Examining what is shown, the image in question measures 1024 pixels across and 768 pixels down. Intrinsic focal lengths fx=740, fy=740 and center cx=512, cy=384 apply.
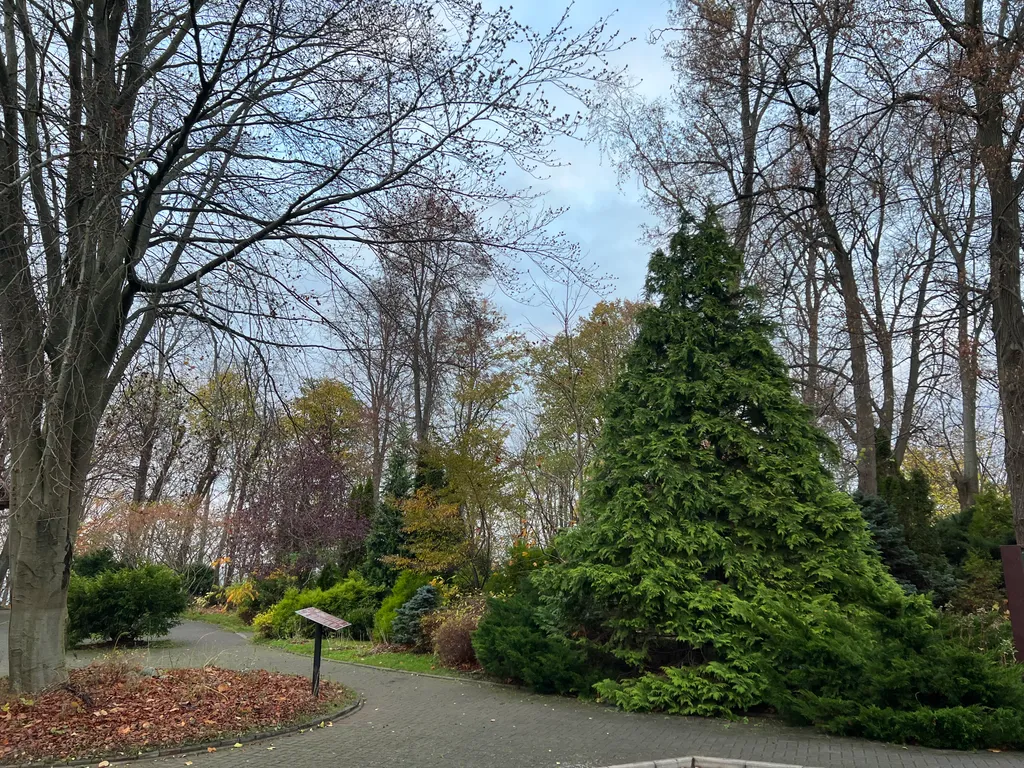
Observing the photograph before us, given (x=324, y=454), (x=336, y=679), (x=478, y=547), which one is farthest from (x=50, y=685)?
(x=478, y=547)

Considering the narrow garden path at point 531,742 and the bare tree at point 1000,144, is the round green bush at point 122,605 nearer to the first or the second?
the narrow garden path at point 531,742

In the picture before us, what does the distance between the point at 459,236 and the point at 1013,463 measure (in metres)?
10.0

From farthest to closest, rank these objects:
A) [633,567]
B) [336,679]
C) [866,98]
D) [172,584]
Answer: [172,584], [866,98], [336,679], [633,567]

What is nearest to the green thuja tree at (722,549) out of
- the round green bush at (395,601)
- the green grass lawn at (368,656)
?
the green grass lawn at (368,656)

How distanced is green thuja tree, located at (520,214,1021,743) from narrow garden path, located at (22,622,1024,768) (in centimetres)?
43

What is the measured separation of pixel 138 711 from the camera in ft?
24.1

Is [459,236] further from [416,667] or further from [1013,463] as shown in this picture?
[1013,463]

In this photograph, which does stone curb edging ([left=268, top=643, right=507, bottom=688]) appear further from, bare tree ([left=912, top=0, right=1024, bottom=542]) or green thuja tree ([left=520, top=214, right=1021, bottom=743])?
bare tree ([left=912, top=0, right=1024, bottom=542])

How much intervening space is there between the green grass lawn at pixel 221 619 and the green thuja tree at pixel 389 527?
403cm

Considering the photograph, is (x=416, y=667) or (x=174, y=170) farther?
(x=416, y=667)

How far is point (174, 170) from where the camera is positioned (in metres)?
7.89

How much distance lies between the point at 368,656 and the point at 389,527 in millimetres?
7223

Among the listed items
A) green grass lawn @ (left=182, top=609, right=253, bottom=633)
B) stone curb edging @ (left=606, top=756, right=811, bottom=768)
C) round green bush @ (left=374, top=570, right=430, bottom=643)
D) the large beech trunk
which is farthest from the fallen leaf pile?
green grass lawn @ (left=182, top=609, right=253, bottom=633)

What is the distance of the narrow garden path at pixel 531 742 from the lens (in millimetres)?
6496
